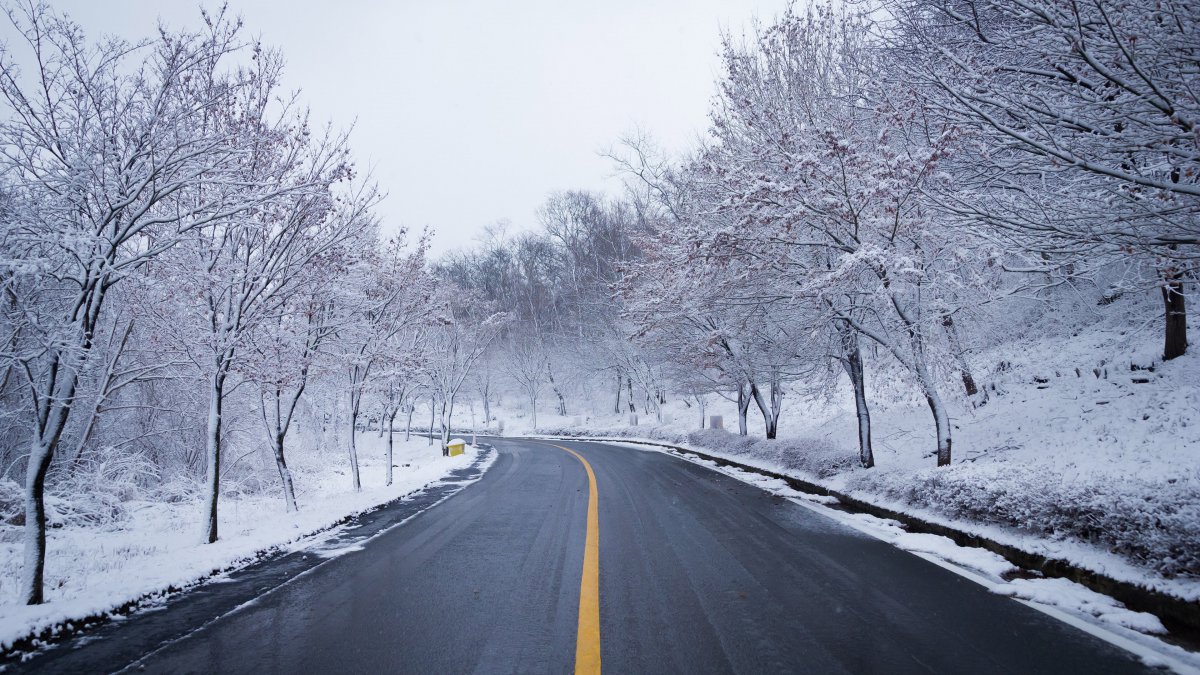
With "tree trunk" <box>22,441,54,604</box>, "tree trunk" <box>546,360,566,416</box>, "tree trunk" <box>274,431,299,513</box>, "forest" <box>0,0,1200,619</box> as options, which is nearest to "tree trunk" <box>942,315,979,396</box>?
"forest" <box>0,0,1200,619</box>

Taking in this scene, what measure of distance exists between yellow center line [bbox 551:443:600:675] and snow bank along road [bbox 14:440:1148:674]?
18 mm

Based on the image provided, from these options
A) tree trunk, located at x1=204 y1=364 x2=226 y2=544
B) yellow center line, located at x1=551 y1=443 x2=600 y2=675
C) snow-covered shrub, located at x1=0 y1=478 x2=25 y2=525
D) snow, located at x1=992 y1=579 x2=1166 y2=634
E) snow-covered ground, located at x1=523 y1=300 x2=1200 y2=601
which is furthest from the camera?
snow-covered shrub, located at x1=0 y1=478 x2=25 y2=525

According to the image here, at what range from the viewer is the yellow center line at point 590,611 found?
3500 millimetres

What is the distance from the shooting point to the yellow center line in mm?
3500

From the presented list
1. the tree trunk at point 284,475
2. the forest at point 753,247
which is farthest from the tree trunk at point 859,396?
the tree trunk at point 284,475

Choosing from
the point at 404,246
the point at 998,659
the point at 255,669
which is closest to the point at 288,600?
the point at 255,669

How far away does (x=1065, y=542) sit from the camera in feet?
17.8

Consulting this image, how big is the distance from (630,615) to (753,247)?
7.02m

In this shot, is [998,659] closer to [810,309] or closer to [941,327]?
[941,327]

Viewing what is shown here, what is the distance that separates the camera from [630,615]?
4.38 meters

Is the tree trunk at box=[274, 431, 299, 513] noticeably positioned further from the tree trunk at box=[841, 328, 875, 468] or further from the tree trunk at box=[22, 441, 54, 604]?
the tree trunk at box=[841, 328, 875, 468]

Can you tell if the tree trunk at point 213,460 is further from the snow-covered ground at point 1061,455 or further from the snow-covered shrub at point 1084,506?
the snow-covered shrub at point 1084,506

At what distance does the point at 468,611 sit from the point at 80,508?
11.2 meters

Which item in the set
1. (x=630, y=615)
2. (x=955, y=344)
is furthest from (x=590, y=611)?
(x=955, y=344)
